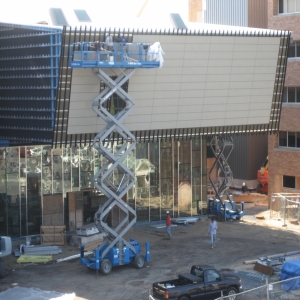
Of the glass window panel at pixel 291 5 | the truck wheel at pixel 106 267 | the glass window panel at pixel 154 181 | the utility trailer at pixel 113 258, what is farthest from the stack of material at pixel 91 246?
the glass window panel at pixel 291 5

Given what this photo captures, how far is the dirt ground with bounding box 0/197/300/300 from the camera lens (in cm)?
2781

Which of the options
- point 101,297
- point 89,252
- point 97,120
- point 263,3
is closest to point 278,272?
point 101,297

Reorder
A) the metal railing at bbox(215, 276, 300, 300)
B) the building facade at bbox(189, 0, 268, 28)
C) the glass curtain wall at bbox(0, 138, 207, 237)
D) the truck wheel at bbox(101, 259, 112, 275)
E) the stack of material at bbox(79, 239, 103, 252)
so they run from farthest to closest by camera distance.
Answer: the building facade at bbox(189, 0, 268, 28) → the glass curtain wall at bbox(0, 138, 207, 237) → the stack of material at bbox(79, 239, 103, 252) → the truck wheel at bbox(101, 259, 112, 275) → the metal railing at bbox(215, 276, 300, 300)

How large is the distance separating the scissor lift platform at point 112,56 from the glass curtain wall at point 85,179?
8.05 m

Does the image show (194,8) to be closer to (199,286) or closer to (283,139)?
(283,139)

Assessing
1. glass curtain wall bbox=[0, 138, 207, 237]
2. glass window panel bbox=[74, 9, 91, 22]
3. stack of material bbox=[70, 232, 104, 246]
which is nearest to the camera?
stack of material bbox=[70, 232, 104, 246]

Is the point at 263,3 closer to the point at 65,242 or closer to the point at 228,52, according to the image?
the point at 228,52

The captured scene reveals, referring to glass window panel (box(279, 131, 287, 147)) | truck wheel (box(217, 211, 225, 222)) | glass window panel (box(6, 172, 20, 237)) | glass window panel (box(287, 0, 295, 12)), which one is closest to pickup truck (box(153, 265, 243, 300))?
glass window panel (box(6, 172, 20, 237))

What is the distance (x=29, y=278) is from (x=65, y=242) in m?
6.92

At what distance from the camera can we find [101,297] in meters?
26.4

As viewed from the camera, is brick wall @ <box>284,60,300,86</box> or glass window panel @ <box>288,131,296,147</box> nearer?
brick wall @ <box>284,60,300,86</box>

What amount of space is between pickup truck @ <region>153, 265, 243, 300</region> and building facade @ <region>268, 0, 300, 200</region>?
69.6ft

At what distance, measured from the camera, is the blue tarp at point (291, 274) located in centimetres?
2577

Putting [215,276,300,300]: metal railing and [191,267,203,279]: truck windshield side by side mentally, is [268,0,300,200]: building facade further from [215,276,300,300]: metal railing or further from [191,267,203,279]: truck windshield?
[191,267,203,279]: truck windshield
